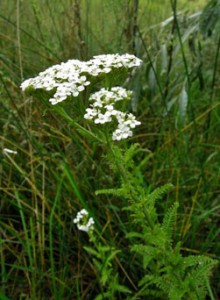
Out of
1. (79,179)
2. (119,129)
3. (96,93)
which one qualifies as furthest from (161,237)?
(79,179)

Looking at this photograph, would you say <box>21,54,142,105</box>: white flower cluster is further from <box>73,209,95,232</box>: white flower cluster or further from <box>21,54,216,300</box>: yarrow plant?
<box>73,209,95,232</box>: white flower cluster

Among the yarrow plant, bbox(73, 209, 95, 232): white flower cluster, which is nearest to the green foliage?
the yarrow plant

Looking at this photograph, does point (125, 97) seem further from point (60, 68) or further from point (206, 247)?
point (206, 247)

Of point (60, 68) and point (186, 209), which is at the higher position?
point (60, 68)

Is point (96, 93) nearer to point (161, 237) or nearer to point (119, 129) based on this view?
point (119, 129)

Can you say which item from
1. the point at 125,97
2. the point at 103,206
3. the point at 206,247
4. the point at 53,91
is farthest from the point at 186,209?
the point at 53,91

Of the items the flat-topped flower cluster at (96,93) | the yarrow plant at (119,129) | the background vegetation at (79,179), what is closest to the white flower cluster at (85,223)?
the background vegetation at (79,179)

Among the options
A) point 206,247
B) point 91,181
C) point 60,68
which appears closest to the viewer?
point 60,68
